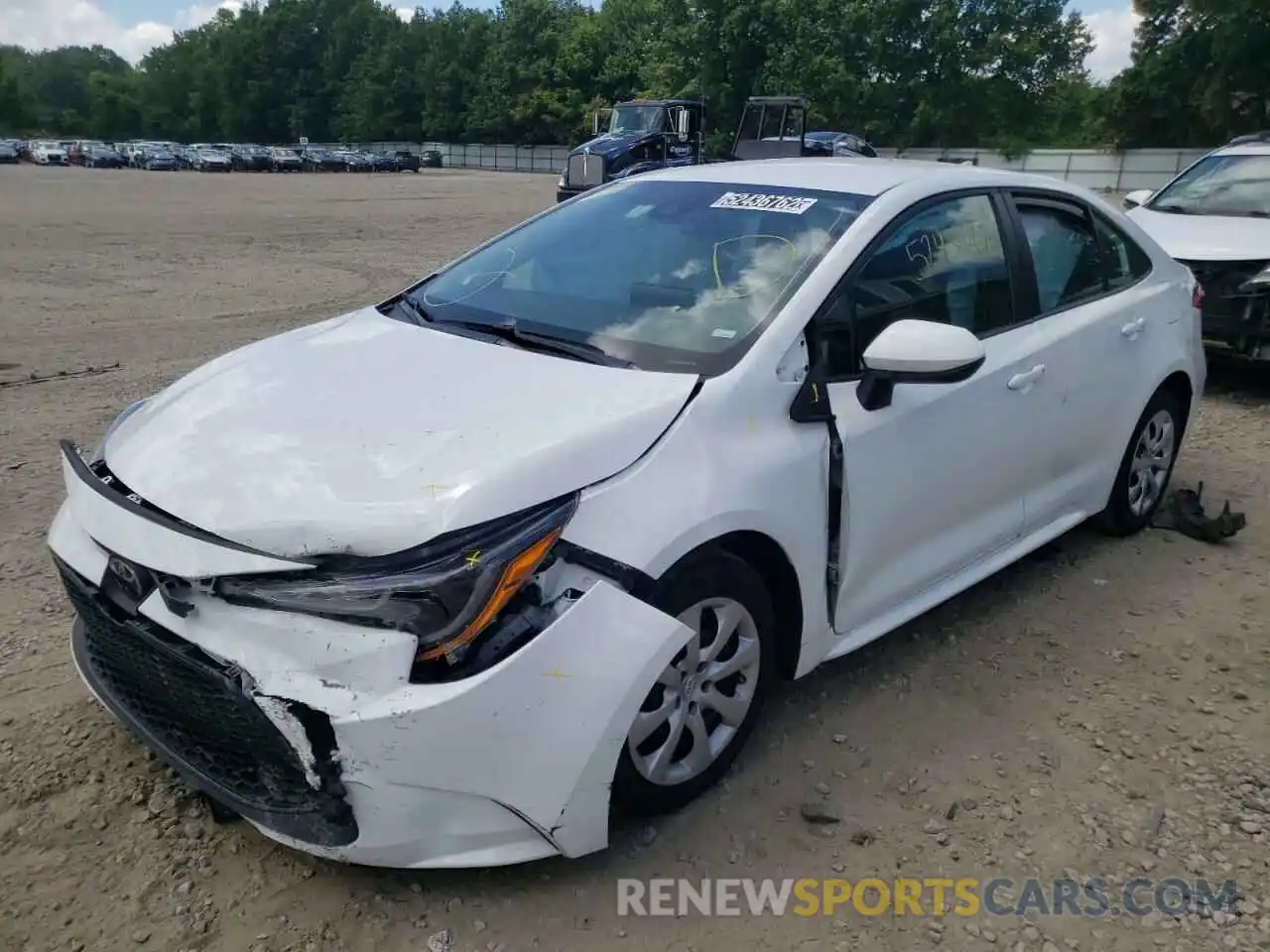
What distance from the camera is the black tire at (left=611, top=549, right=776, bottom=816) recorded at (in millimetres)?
2521

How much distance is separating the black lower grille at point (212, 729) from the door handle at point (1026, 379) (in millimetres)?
2543

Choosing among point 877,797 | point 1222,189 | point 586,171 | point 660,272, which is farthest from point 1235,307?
point 586,171

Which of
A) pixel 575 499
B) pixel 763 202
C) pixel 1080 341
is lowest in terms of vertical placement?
pixel 575 499

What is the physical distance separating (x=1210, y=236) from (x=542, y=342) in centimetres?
632

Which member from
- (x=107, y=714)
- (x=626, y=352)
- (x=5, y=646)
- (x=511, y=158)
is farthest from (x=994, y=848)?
(x=511, y=158)

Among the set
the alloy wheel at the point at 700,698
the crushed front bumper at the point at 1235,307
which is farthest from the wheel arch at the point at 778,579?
the crushed front bumper at the point at 1235,307

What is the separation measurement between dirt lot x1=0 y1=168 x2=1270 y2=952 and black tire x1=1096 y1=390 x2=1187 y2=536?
0.09m

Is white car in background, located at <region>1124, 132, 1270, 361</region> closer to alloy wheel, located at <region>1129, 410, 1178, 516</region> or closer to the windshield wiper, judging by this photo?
alloy wheel, located at <region>1129, 410, 1178, 516</region>

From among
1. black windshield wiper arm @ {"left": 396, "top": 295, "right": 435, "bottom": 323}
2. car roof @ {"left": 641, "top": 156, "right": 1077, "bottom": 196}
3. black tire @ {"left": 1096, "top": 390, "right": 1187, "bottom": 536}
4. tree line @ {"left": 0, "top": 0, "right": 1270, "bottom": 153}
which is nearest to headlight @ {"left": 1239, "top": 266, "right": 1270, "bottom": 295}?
black tire @ {"left": 1096, "top": 390, "right": 1187, "bottom": 536}

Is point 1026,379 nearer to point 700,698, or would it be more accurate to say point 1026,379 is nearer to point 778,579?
point 778,579

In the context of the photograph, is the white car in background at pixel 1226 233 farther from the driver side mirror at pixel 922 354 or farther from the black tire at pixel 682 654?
the black tire at pixel 682 654

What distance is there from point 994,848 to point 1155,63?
47655 mm

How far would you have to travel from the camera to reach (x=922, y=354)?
2850 millimetres

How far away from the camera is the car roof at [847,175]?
346cm
